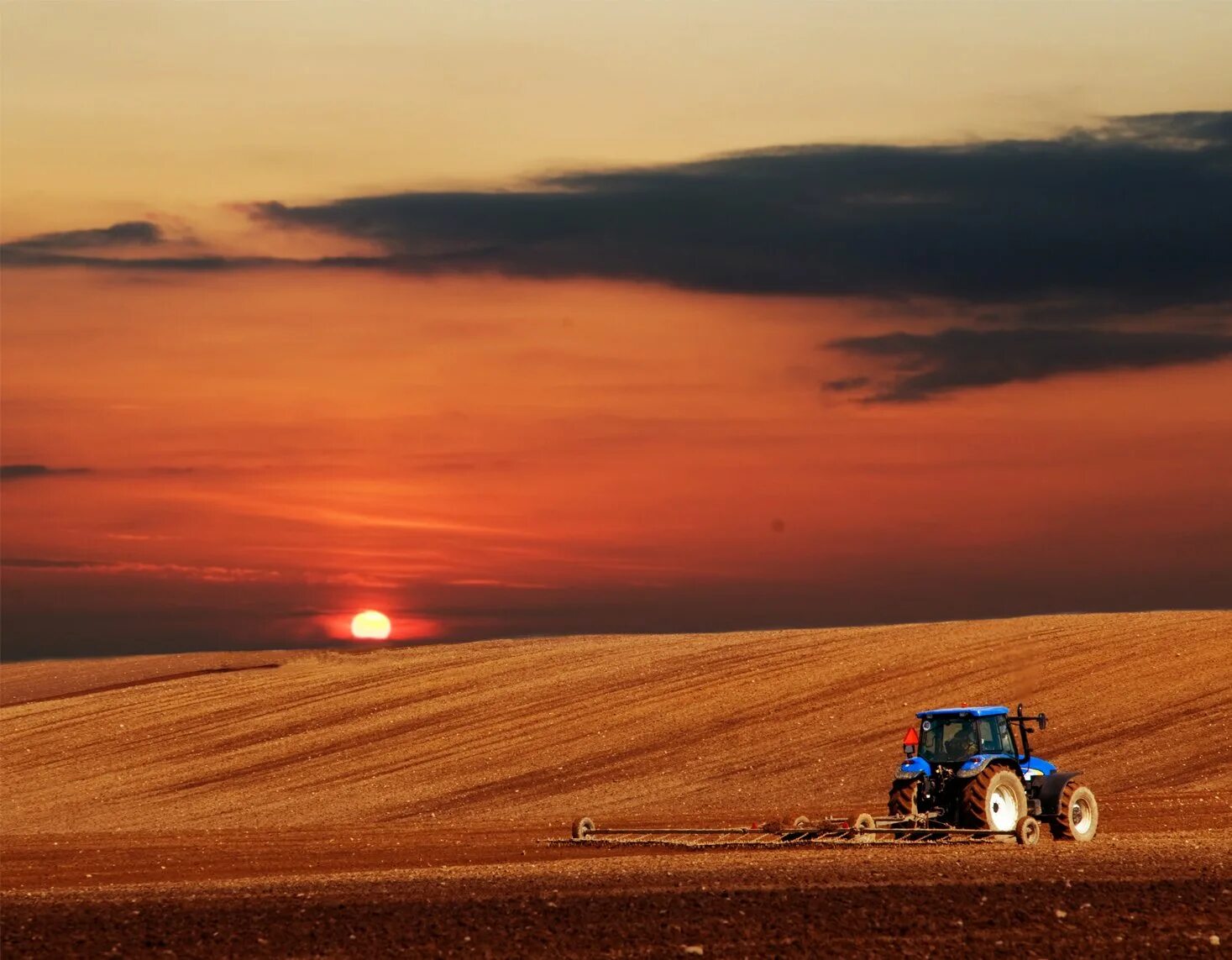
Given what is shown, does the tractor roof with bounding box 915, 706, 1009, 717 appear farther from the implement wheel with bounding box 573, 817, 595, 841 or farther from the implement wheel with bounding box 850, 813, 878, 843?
the implement wheel with bounding box 573, 817, 595, 841

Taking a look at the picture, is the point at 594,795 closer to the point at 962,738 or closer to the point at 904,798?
the point at 904,798

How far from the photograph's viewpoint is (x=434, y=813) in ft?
143

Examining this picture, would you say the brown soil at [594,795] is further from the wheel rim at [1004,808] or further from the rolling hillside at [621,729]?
the wheel rim at [1004,808]

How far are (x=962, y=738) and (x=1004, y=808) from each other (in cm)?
156

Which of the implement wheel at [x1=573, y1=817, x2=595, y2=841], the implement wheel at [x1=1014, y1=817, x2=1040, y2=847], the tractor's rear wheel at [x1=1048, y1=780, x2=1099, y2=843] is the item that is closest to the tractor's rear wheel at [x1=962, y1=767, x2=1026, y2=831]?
the implement wheel at [x1=1014, y1=817, x2=1040, y2=847]

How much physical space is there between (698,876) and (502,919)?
4.86 meters

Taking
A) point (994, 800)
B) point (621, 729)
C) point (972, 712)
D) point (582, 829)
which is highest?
point (621, 729)

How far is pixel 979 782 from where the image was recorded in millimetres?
28078

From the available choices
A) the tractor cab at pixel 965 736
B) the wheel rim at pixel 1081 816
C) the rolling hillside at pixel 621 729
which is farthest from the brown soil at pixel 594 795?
the tractor cab at pixel 965 736

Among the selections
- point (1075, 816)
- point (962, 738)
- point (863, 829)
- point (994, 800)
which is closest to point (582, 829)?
point (863, 829)

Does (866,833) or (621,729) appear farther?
(621,729)

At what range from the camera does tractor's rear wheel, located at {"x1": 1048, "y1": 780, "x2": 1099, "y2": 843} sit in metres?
29.0

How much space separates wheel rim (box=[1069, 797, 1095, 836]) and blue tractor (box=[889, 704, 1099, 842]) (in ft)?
0.05

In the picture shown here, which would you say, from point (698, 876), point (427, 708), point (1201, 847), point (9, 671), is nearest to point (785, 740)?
point (427, 708)
